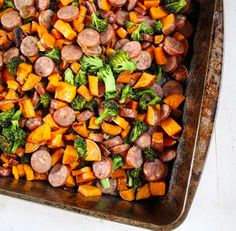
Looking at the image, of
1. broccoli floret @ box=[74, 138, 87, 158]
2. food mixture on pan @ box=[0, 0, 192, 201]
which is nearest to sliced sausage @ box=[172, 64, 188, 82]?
food mixture on pan @ box=[0, 0, 192, 201]

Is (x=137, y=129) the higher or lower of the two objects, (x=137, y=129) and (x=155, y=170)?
the higher

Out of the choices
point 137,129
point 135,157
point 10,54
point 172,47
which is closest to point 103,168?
point 135,157

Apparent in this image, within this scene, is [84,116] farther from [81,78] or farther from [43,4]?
[43,4]

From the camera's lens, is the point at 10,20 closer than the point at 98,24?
No

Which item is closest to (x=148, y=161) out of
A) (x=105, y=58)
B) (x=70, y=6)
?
(x=105, y=58)

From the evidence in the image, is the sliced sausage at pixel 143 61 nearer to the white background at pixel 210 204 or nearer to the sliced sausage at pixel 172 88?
the sliced sausage at pixel 172 88

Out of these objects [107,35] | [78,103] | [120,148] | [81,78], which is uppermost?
[107,35]

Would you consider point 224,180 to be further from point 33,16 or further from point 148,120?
point 33,16

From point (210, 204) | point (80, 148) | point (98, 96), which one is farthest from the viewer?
point (210, 204)
